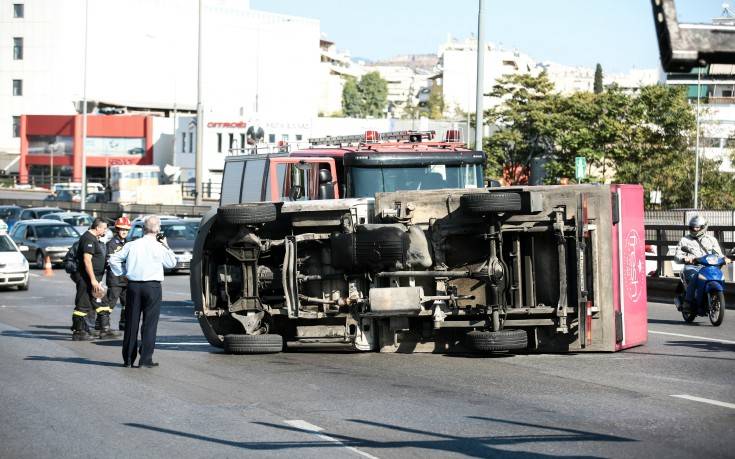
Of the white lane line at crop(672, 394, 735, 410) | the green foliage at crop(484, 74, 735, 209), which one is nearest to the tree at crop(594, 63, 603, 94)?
the green foliage at crop(484, 74, 735, 209)

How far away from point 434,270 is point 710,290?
21.0 ft

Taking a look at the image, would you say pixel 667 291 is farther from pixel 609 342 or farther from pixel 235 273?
pixel 235 273

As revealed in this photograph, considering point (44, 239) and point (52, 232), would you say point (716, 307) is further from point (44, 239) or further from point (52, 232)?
point (52, 232)

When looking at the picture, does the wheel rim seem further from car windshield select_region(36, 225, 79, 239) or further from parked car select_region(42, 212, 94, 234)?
parked car select_region(42, 212, 94, 234)

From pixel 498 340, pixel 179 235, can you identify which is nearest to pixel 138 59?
pixel 179 235

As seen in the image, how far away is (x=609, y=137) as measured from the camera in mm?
64062

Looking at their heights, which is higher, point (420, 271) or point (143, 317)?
point (420, 271)

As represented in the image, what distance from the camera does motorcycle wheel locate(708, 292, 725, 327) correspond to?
726 inches

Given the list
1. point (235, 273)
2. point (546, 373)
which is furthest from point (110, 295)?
point (546, 373)

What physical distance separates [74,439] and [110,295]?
9.00 meters

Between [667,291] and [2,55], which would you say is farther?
[2,55]

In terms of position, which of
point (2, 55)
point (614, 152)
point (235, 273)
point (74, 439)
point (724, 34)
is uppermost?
point (2, 55)

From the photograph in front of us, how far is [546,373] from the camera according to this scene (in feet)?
42.6

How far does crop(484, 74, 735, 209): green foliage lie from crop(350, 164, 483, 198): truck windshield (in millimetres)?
45700
